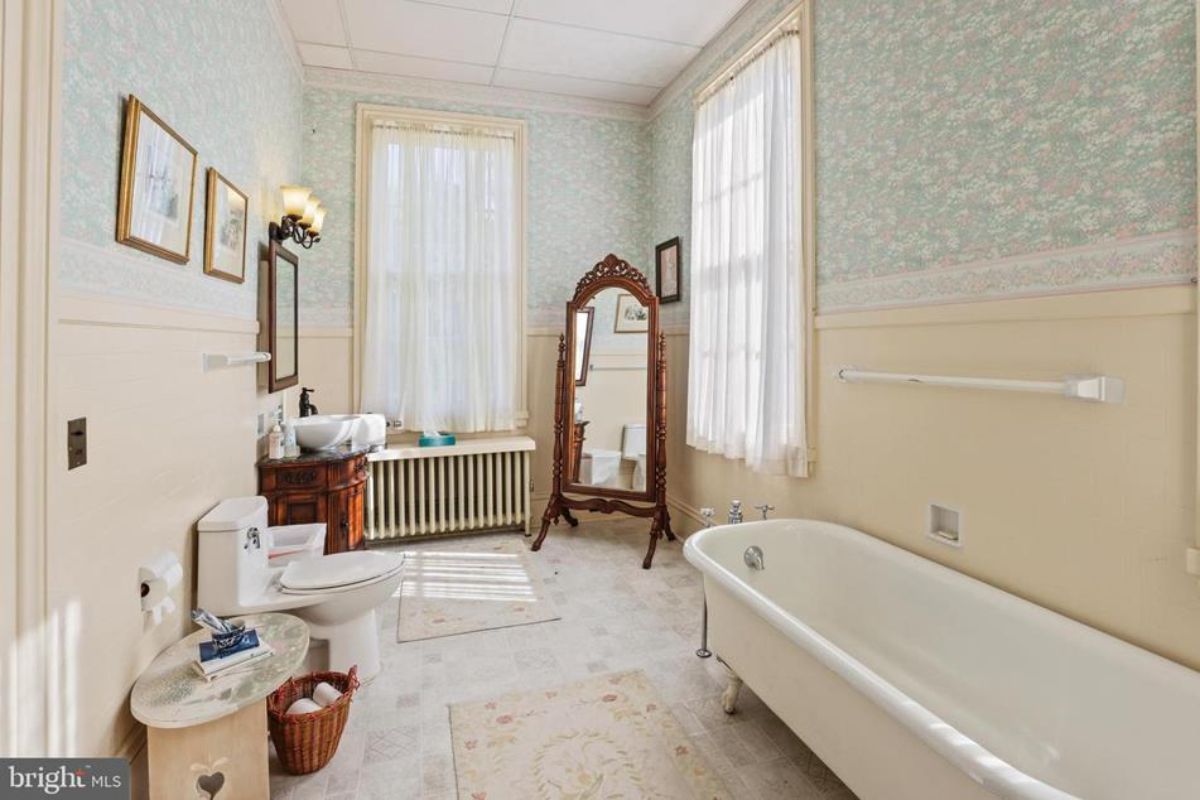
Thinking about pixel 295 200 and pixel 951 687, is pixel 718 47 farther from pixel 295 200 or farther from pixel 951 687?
pixel 951 687

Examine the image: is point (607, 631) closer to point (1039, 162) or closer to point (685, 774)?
point (685, 774)

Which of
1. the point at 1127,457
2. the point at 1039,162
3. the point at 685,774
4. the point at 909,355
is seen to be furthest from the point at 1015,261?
the point at 685,774

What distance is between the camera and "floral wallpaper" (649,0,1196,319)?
1.46 m

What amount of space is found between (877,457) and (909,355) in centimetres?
43

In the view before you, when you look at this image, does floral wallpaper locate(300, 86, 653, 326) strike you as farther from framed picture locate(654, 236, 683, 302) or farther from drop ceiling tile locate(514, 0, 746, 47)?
drop ceiling tile locate(514, 0, 746, 47)

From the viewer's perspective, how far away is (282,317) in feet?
10.9

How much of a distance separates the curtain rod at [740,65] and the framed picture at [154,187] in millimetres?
2535

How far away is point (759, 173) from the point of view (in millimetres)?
2988

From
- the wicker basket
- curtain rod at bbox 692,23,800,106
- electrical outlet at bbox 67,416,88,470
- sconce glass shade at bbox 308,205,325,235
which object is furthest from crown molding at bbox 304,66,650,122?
the wicker basket

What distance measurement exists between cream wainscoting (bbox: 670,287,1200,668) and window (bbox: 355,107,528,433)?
2.34 m

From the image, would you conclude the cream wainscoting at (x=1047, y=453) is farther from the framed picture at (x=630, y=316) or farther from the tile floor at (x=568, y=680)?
the framed picture at (x=630, y=316)

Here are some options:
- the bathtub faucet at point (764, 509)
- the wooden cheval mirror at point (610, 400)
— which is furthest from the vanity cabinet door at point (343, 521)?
the bathtub faucet at point (764, 509)

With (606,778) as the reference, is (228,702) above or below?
above

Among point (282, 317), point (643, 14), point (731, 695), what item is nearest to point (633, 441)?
point (731, 695)
